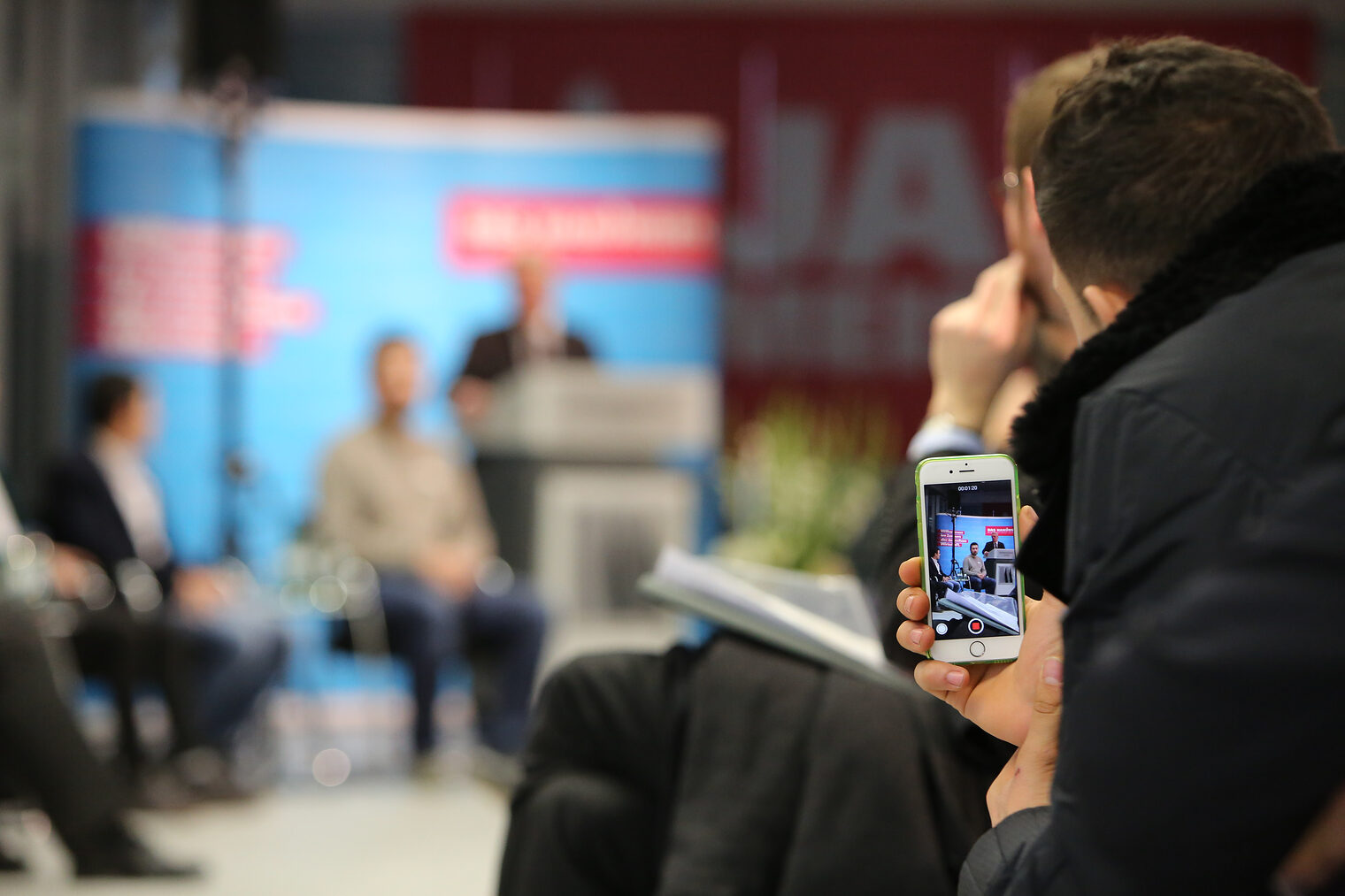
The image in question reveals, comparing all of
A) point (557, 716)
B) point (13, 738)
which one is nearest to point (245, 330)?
point (13, 738)

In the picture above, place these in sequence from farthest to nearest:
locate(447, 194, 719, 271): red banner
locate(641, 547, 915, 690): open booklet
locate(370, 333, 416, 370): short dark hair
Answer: locate(447, 194, 719, 271): red banner → locate(370, 333, 416, 370): short dark hair → locate(641, 547, 915, 690): open booklet

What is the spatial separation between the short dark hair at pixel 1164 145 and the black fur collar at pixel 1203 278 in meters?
0.03

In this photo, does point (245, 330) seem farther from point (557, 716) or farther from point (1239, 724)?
point (1239, 724)

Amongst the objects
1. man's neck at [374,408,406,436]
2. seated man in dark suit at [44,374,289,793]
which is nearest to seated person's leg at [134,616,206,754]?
seated man in dark suit at [44,374,289,793]

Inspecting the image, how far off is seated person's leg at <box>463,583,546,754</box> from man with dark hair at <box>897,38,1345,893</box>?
13.1 ft

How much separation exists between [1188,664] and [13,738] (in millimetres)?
3135

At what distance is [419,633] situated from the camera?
4.66 meters

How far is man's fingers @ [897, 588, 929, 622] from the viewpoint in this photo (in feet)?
2.90

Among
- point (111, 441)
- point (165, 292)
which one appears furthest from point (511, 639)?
point (165, 292)

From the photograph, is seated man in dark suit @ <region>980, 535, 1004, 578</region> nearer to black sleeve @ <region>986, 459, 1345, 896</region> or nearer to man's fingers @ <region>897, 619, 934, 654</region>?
man's fingers @ <region>897, 619, 934, 654</region>

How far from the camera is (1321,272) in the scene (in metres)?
0.68

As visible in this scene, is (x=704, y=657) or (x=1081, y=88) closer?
(x=1081, y=88)

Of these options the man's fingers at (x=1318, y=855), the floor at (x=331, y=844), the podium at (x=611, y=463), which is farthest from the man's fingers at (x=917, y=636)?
the podium at (x=611, y=463)

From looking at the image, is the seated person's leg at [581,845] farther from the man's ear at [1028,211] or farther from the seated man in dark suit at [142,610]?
the seated man in dark suit at [142,610]
